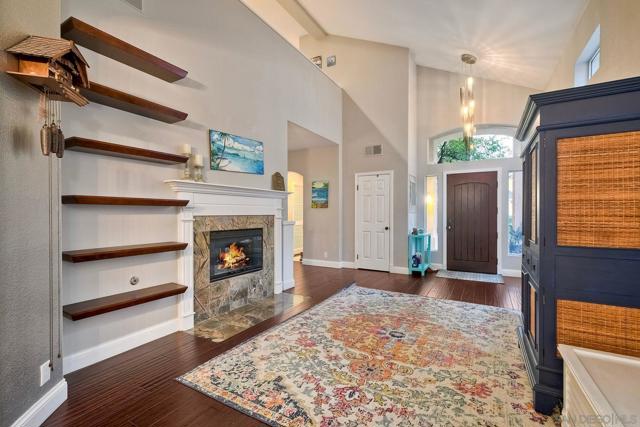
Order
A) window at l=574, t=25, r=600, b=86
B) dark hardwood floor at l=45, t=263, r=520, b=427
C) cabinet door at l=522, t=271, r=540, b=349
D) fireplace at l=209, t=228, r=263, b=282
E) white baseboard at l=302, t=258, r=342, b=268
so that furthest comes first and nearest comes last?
1. white baseboard at l=302, t=258, r=342, b=268
2. fireplace at l=209, t=228, r=263, b=282
3. window at l=574, t=25, r=600, b=86
4. cabinet door at l=522, t=271, r=540, b=349
5. dark hardwood floor at l=45, t=263, r=520, b=427

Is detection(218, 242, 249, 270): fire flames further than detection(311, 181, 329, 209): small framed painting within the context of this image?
No

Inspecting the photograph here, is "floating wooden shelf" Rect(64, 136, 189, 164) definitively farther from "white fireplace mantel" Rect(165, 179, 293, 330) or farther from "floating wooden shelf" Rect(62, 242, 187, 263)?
"floating wooden shelf" Rect(62, 242, 187, 263)

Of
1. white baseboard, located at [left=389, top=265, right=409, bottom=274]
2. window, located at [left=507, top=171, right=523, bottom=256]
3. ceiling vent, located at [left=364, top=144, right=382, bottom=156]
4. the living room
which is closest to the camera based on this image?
the living room

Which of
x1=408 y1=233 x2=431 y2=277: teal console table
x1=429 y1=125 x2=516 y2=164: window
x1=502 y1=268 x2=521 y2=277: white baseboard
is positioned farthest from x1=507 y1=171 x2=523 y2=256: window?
x1=408 y1=233 x2=431 y2=277: teal console table

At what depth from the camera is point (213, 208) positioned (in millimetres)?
3484

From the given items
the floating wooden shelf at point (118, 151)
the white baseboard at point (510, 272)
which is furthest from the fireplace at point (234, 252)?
the white baseboard at point (510, 272)

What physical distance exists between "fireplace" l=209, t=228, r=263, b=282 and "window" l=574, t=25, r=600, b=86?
4500 millimetres

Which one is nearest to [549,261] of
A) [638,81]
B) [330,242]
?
[638,81]

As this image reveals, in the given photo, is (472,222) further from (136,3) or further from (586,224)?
(136,3)

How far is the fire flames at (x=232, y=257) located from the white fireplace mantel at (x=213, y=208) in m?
0.45

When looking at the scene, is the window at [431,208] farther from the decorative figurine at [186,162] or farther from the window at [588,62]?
the decorative figurine at [186,162]

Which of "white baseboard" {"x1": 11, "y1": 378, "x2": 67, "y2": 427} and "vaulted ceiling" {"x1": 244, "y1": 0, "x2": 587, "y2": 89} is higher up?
"vaulted ceiling" {"x1": 244, "y1": 0, "x2": 587, "y2": 89}

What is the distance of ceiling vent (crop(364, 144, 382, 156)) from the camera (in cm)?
638

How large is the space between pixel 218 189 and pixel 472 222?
525 centimetres
